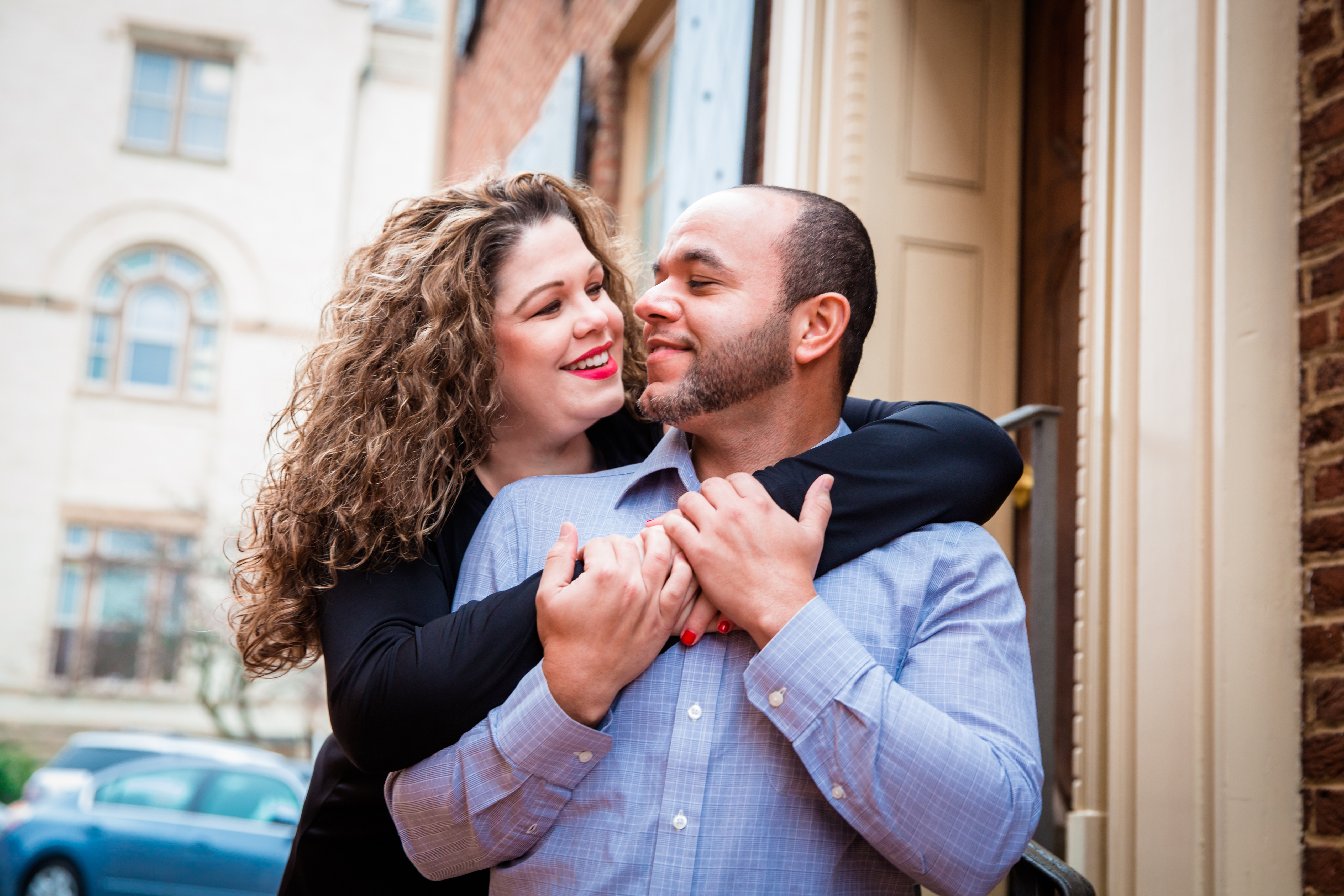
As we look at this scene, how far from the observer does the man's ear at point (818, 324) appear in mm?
1827

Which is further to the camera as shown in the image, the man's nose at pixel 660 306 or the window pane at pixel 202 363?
the window pane at pixel 202 363

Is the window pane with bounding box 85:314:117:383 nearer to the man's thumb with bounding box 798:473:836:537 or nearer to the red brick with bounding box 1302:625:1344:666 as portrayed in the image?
the man's thumb with bounding box 798:473:836:537

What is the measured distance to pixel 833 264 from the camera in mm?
1880

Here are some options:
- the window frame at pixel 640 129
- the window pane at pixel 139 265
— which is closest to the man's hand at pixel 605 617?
the window frame at pixel 640 129

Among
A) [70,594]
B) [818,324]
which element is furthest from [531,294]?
[70,594]

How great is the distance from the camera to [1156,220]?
87.5 inches

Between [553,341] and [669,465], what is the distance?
1.42ft

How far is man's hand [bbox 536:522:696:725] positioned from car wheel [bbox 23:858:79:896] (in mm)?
9483

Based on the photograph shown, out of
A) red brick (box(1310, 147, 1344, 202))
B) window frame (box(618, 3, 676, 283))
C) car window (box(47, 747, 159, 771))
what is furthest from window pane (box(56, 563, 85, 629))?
red brick (box(1310, 147, 1344, 202))

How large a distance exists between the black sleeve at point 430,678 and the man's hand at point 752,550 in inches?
9.4

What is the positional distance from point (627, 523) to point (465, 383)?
20.2 inches

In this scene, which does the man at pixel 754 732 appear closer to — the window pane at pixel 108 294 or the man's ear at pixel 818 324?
the man's ear at pixel 818 324

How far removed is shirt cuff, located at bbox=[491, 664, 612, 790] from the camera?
1.44 meters

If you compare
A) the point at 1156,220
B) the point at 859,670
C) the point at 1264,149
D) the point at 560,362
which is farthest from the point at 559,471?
the point at 1264,149
